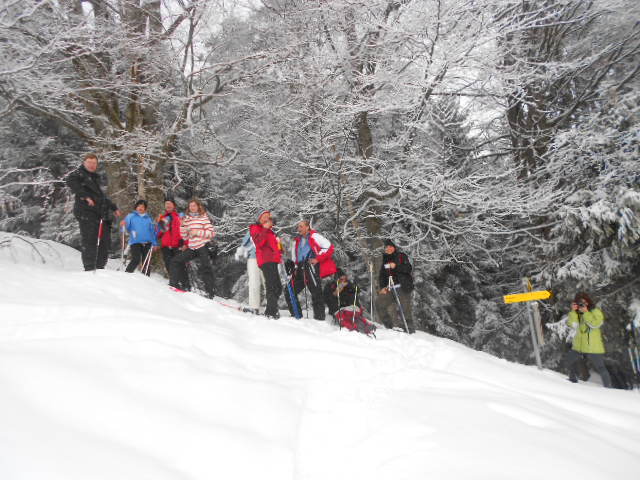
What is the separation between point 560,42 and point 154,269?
10.6 meters

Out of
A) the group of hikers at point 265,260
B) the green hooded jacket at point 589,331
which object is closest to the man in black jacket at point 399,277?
the group of hikers at point 265,260

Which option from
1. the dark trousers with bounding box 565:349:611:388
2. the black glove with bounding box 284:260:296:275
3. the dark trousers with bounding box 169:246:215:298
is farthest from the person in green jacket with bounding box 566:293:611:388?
the dark trousers with bounding box 169:246:215:298

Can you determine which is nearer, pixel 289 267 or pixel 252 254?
pixel 252 254

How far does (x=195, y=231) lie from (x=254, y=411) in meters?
4.83

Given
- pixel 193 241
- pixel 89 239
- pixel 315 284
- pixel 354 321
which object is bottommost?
pixel 354 321

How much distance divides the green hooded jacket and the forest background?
1.83 meters

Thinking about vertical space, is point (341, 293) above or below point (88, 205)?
below

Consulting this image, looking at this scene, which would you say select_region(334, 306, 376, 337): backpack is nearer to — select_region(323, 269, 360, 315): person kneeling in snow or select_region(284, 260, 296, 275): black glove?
select_region(323, 269, 360, 315): person kneeling in snow

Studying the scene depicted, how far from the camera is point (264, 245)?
666cm

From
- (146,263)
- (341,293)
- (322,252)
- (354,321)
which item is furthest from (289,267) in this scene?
(146,263)

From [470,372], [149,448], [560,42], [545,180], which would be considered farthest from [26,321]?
[560,42]

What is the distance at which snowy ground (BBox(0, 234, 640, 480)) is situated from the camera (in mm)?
2076

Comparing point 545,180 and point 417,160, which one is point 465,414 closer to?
point 417,160

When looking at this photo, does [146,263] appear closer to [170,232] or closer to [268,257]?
[170,232]
